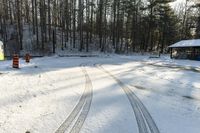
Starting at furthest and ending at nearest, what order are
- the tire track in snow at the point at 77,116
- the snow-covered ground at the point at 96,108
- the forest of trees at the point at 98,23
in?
the forest of trees at the point at 98,23 → the snow-covered ground at the point at 96,108 → the tire track in snow at the point at 77,116

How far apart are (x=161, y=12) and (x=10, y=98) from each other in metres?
53.7

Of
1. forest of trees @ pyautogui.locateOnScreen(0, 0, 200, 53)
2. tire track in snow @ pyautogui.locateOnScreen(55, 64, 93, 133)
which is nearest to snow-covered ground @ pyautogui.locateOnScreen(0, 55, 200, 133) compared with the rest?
tire track in snow @ pyautogui.locateOnScreen(55, 64, 93, 133)

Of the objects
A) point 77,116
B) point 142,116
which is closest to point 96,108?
point 77,116

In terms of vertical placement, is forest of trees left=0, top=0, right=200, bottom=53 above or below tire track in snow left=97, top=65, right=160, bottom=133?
above

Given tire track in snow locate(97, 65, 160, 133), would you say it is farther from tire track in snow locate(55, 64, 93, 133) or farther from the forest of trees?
the forest of trees

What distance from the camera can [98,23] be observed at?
54656mm

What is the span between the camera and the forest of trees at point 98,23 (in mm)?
47500

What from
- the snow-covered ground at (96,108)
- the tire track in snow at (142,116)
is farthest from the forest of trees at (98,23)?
the tire track in snow at (142,116)

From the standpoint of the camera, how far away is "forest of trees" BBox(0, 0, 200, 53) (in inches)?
1870

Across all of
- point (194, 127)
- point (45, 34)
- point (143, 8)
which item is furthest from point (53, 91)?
point (143, 8)

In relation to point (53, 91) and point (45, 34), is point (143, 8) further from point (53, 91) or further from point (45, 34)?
point (53, 91)

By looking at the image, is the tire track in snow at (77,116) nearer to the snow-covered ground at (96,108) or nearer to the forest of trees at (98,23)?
the snow-covered ground at (96,108)

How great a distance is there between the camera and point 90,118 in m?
6.89

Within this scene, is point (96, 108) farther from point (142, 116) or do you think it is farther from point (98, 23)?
point (98, 23)
